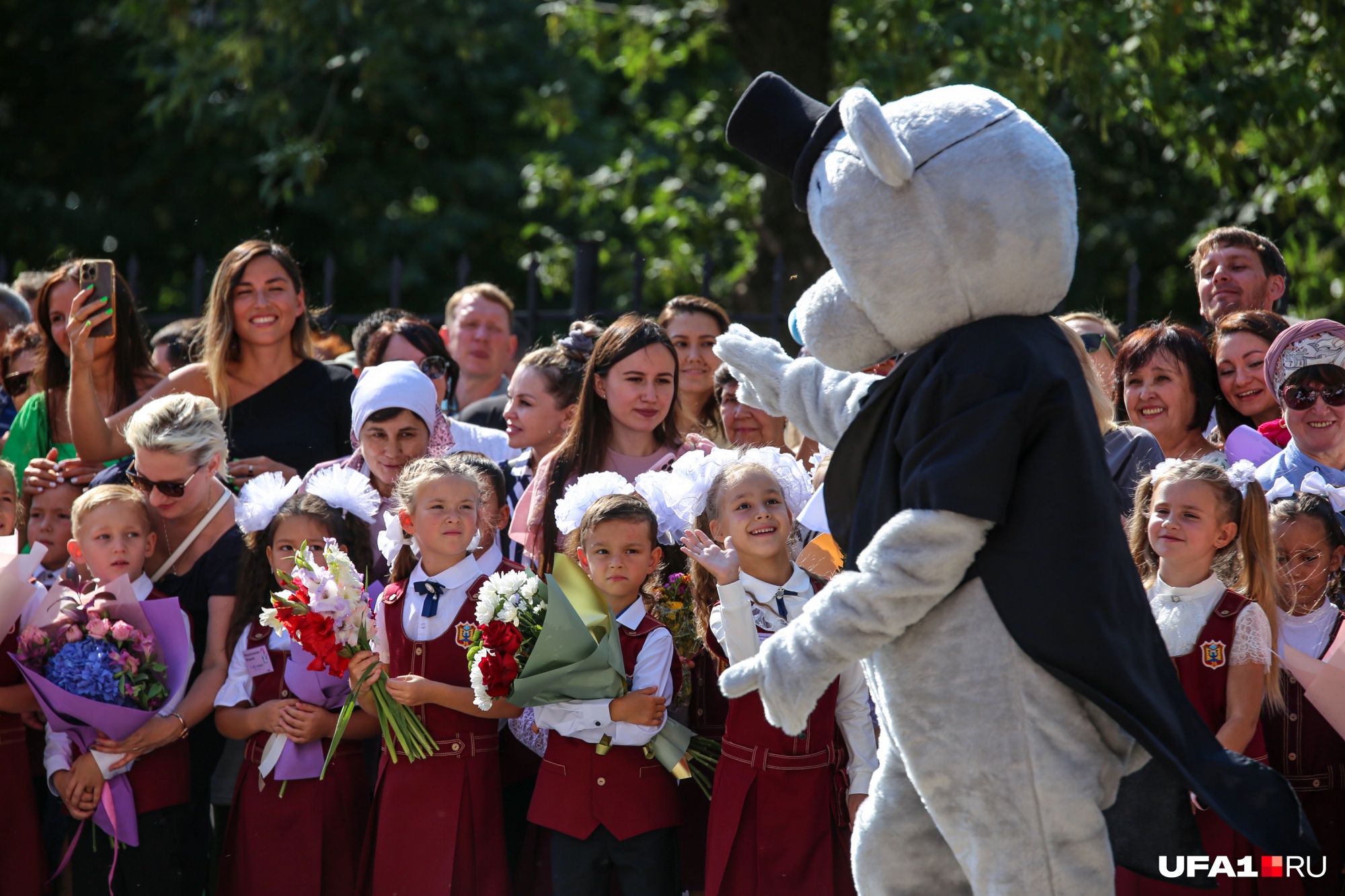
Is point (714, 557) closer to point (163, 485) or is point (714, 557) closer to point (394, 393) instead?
point (394, 393)

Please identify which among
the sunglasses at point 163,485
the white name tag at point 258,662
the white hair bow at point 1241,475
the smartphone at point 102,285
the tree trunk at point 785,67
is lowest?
the white name tag at point 258,662

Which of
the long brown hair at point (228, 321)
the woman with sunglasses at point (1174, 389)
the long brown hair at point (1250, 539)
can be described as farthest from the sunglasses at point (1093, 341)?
the long brown hair at point (228, 321)

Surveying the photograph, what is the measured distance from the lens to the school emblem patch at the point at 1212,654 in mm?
3801

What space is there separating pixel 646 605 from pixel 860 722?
76 centimetres

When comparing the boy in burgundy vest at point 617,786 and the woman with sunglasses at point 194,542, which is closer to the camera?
the boy in burgundy vest at point 617,786

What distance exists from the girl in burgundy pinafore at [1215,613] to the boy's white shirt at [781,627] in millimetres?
775

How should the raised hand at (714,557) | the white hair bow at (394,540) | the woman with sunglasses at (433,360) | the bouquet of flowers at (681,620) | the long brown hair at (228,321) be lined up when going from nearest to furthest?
the raised hand at (714,557) → the bouquet of flowers at (681,620) → the white hair bow at (394,540) → the long brown hair at (228,321) → the woman with sunglasses at (433,360)

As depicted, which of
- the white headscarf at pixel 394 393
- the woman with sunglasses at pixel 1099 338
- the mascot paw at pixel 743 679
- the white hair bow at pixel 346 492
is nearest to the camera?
the mascot paw at pixel 743 679

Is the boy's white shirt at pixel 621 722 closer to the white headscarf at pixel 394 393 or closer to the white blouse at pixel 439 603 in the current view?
the white blouse at pixel 439 603

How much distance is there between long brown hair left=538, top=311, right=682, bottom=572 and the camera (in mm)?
4734

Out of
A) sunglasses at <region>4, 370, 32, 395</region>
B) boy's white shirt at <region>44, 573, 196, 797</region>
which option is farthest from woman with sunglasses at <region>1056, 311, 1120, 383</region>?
sunglasses at <region>4, 370, 32, 395</region>

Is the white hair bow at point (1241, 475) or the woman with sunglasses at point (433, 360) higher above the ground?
the woman with sunglasses at point (433, 360)

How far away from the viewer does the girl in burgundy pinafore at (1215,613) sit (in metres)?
3.79

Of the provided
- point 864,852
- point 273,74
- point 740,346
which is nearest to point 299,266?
point 740,346
